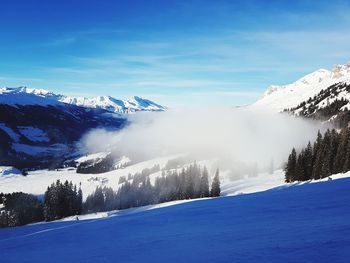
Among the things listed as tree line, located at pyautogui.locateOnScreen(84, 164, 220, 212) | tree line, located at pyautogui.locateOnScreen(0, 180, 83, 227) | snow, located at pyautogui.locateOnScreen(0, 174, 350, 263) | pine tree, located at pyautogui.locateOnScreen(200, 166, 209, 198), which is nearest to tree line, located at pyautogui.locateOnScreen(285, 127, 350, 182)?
pine tree, located at pyautogui.locateOnScreen(200, 166, 209, 198)

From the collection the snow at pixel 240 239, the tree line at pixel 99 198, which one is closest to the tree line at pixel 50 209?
the tree line at pixel 99 198

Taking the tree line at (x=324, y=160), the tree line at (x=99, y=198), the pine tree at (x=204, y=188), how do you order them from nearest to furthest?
the tree line at (x=324, y=160) → the pine tree at (x=204, y=188) → the tree line at (x=99, y=198)

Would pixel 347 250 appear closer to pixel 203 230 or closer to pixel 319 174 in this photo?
pixel 203 230

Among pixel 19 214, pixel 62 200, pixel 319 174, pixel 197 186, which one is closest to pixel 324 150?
pixel 319 174

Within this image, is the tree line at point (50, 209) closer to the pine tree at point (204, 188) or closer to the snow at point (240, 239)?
the pine tree at point (204, 188)

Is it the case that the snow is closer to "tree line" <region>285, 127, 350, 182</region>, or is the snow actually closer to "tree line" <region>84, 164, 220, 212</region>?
"tree line" <region>285, 127, 350, 182</region>

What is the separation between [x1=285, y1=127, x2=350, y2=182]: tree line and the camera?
77.2 m

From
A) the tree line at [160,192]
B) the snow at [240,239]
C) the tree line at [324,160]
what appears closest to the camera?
the snow at [240,239]

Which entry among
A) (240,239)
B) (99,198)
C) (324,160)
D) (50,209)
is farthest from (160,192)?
(240,239)

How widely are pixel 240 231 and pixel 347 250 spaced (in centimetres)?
820

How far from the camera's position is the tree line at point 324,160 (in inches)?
3039

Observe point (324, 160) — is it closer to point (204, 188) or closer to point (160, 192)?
point (204, 188)

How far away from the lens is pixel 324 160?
80.8 m

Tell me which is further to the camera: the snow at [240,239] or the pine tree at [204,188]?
the pine tree at [204,188]
